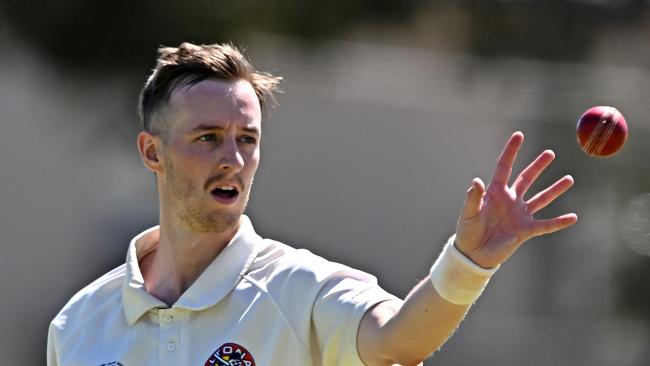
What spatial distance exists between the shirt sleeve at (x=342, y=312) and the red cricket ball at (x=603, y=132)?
993 mm

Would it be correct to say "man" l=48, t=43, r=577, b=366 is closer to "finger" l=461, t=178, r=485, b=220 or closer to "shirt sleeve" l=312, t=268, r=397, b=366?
"shirt sleeve" l=312, t=268, r=397, b=366

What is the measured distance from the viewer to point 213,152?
12.1ft

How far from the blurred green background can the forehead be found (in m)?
6.71

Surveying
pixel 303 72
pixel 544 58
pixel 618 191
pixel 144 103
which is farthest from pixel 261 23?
pixel 144 103

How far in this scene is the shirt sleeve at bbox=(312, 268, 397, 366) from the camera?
10.9 ft

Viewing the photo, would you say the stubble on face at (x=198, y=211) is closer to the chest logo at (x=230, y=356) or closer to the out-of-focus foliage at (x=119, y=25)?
the chest logo at (x=230, y=356)

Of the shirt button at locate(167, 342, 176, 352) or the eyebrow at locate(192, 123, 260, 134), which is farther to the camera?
the eyebrow at locate(192, 123, 260, 134)

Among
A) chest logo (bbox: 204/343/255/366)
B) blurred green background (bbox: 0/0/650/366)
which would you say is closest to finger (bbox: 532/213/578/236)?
chest logo (bbox: 204/343/255/366)

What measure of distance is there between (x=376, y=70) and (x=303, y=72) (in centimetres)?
86

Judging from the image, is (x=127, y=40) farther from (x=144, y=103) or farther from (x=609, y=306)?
(x=144, y=103)

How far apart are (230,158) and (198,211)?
0.20m

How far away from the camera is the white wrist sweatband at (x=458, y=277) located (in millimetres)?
3016

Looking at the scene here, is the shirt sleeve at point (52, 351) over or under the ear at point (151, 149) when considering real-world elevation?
under

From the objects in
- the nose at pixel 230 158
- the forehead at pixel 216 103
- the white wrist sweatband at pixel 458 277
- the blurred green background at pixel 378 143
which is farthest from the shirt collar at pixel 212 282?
the blurred green background at pixel 378 143
